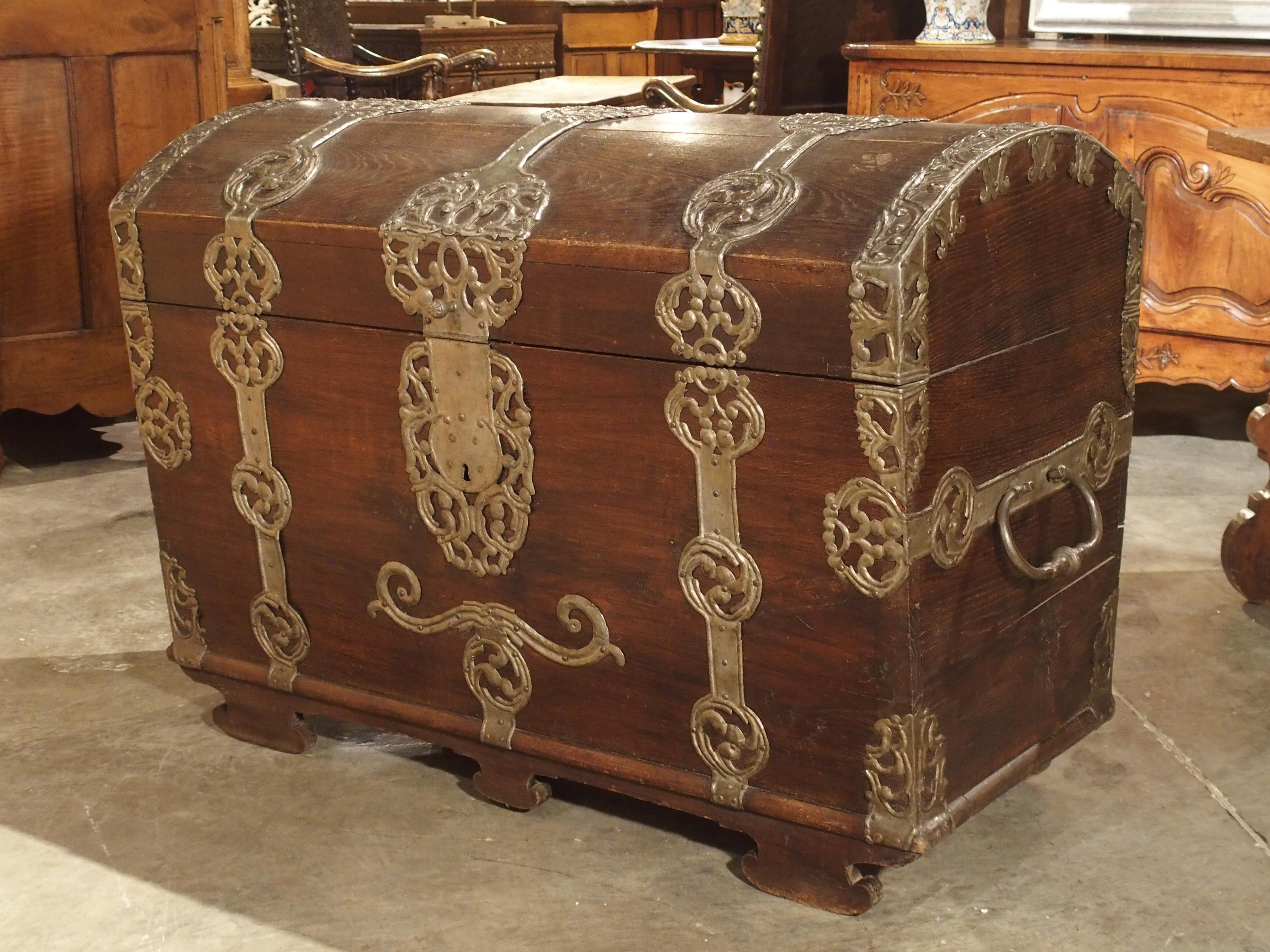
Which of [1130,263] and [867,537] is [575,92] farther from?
[867,537]

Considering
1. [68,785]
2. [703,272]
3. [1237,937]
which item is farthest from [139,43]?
[1237,937]

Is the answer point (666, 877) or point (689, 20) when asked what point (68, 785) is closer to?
point (666, 877)

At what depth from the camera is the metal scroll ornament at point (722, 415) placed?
58.7 inches

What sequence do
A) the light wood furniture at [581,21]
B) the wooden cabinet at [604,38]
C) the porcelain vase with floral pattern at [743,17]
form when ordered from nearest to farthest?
the porcelain vase with floral pattern at [743,17]
the light wood furniture at [581,21]
the wooden cabinet at [604,38]

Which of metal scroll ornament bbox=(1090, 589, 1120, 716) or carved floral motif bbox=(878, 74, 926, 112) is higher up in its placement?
carved floral motif bbox=(878, 74, 926, 112)

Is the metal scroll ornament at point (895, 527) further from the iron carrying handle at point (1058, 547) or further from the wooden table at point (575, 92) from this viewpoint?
the wooden table at point (575, 92)

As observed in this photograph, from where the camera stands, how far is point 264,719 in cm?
204

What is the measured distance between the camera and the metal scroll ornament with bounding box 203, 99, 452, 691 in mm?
1826

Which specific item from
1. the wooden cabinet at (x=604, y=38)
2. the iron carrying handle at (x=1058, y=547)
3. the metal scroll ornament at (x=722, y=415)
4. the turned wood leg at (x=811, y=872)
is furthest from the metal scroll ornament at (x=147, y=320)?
the wooden cabinet at (x=604, y=38)

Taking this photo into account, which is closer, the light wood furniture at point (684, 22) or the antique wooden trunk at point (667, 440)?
the antique wooden trunk at point (667, 440)

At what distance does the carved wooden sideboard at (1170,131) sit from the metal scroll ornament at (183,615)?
1.89 meters

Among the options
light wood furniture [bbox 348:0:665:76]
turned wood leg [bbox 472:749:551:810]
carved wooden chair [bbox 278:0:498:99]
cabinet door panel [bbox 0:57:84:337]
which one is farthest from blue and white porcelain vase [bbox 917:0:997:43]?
light wood furniture [bbox 348:0:665:76]

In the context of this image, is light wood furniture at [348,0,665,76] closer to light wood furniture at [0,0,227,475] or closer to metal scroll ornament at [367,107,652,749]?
light wood furniture at [0,0,227,475]

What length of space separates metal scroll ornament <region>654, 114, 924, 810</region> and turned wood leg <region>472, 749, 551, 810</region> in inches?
10.3
